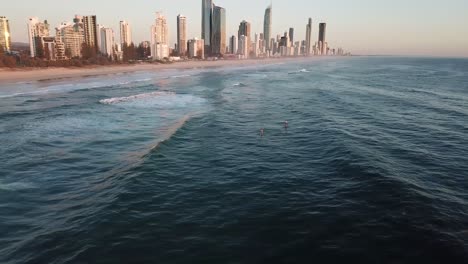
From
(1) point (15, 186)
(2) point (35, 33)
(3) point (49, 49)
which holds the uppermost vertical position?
(2) point (35, 33)

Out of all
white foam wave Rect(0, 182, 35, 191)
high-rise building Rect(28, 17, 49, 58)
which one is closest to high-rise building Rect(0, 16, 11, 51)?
high-rise building Rect(28, 17, 49, 58)

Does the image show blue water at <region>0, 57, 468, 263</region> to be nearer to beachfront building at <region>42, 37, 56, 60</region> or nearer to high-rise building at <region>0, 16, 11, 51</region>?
beachfront building at <region>42, 37, 56, 60</region>

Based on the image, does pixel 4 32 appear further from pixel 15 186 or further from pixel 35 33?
pixel 15 186

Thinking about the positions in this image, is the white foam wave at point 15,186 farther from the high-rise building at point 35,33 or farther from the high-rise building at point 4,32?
the high-rise building at point 4,32

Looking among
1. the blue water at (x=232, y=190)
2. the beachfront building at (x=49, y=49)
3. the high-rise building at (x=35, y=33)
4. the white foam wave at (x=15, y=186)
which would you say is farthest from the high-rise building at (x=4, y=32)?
the white foam wave at (x=15, y=186)

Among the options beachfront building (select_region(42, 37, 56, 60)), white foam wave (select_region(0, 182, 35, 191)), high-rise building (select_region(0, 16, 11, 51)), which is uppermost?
high-rise building (select_region(0, 16, 11, 51))

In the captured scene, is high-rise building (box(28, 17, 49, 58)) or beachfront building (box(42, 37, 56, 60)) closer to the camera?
beachfront building (box(42, 37, 56, 60))

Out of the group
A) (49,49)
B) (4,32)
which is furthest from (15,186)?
(4,32)

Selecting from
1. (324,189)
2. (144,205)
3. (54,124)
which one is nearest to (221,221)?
(144,205)

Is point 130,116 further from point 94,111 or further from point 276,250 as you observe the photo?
point 276,250
